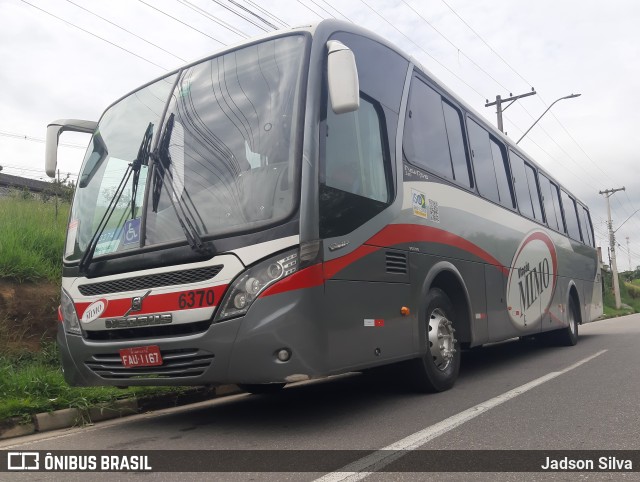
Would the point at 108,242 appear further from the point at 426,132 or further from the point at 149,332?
the point at 426,132

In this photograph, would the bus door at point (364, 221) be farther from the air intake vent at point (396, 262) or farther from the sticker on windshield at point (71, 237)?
the sticker on windshield at point (71, 237)

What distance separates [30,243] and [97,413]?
155 inches

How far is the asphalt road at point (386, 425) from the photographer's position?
3832 mm

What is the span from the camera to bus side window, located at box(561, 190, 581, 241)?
13351 mm

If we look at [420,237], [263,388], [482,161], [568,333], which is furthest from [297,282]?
[568,333]

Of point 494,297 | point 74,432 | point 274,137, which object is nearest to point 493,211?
point 494,297

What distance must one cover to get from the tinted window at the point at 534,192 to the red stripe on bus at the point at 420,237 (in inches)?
132

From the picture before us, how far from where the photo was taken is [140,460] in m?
4.02

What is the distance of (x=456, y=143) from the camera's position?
7.55 meters

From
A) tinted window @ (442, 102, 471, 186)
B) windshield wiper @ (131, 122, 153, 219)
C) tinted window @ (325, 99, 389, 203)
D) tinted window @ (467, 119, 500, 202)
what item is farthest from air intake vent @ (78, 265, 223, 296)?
tinted window @ (467, 119, 500, 202)

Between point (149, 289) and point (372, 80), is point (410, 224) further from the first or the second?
point (149, 289)

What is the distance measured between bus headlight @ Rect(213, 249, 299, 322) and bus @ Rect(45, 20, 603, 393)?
0.01m

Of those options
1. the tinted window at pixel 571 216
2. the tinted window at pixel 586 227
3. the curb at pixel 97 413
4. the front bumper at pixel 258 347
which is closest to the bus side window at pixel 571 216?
the tinted window at pixel 571 216

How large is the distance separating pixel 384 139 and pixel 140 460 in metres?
3.38
